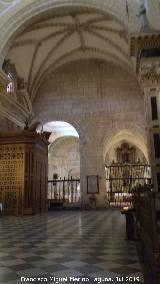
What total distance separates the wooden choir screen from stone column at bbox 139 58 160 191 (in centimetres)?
488

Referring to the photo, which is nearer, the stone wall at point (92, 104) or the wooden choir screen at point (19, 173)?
the wooden choir screen at point (19, 173)

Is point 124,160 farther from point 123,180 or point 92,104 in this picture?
point 92,104

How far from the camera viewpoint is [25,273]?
9.12 ft

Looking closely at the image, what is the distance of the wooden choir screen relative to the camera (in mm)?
11766

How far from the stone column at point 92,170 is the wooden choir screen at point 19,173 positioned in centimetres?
478

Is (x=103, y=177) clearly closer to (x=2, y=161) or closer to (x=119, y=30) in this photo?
(x=2, y=161)

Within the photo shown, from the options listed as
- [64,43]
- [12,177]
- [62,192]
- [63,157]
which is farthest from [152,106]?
[63,157]

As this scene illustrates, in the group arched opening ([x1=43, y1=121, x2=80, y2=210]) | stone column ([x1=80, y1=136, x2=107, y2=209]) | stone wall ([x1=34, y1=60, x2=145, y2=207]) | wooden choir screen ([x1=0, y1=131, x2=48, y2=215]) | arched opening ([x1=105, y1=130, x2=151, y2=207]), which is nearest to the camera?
wooden choir screen ([x1=0, y1=131, x2=48, y2=215])

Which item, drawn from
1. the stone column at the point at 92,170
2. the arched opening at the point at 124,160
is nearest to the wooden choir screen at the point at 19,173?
the stone column at the point at 92,170

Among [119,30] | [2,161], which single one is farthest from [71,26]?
[2,161]

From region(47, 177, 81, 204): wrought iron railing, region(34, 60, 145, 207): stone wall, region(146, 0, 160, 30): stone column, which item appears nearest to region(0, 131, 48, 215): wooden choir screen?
region(34, 60, 145, 207): stone wall

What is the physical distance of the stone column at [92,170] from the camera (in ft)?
54.7

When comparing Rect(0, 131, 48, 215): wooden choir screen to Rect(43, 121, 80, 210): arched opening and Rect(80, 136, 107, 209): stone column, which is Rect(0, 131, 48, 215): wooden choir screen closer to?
Rect(80, 136, 107, 209): stone column

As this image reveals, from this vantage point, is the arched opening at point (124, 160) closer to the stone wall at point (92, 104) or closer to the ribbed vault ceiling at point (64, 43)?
the stone wall at point (92, 104)
